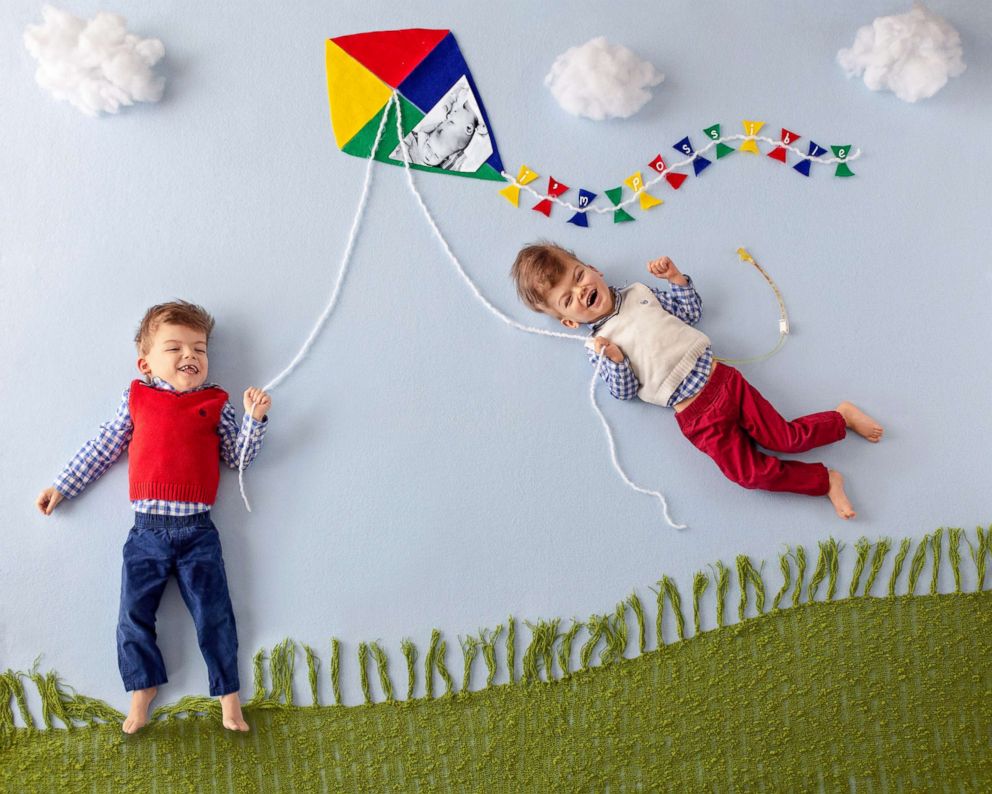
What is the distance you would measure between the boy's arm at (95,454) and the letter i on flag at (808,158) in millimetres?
1406

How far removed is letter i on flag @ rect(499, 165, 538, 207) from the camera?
183 cm

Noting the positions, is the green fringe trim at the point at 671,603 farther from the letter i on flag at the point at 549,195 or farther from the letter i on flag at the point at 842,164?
the letter i on flag at the point at 842,164

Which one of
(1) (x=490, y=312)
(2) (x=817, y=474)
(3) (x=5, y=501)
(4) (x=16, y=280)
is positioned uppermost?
(4) (x=16, y=280)

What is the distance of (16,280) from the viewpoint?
69.3 inches

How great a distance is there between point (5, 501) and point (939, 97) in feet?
6.76

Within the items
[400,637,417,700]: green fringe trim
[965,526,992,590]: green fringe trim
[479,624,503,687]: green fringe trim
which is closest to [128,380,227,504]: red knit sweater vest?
[400,637,417,700]: green fringe trim

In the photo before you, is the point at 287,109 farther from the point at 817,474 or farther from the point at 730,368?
the point at 817,474

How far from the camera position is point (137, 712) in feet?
5.23

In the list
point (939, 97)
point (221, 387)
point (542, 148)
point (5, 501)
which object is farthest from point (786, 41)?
point (5, 501)

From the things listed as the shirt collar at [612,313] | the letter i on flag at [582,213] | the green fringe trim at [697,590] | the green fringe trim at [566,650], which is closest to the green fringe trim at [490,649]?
the green fringe trim at [566,650]

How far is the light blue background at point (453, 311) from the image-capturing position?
1700 mm

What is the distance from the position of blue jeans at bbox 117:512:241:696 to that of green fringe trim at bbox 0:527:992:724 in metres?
0.07

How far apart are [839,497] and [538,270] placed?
2.38 feet

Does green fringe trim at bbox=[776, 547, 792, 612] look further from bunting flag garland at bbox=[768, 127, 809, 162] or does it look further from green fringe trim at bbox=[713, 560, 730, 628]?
bunting flag garland at bbox=[768, 127, 809, 162]
